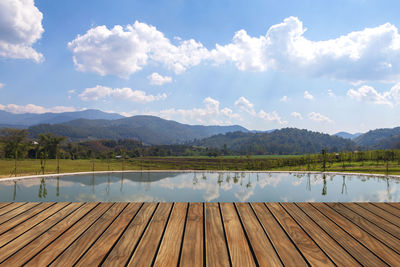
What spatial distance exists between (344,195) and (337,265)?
8.13 metres

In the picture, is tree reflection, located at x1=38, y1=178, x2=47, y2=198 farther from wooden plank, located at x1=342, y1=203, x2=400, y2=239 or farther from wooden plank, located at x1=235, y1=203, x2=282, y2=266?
wooden plank, located at x1=342, y1=203, x2=400, y2=239

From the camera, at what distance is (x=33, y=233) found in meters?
1.64

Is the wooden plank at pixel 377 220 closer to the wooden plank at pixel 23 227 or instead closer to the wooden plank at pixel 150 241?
the wooden plank at pixel 150 241

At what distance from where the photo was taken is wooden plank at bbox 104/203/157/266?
1259 millimetres

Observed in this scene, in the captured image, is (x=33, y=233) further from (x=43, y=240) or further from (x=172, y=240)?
(x=172, y=240)

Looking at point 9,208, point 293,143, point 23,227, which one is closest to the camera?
point 23,227

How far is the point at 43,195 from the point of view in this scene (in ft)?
23.9

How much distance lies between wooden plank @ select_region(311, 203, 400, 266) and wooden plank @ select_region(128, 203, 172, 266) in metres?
1.52

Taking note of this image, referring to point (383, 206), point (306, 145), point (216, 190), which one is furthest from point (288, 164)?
point (306, 145)

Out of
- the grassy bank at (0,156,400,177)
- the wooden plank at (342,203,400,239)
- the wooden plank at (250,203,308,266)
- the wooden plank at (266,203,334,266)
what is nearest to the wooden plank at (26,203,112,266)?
the wooden plank at (250,203,308,266)

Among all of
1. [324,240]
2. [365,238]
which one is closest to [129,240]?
[324,240]

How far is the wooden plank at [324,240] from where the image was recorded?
4.21ft

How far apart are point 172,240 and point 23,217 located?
1.60 metres

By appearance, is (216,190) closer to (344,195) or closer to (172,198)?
(172,198)
